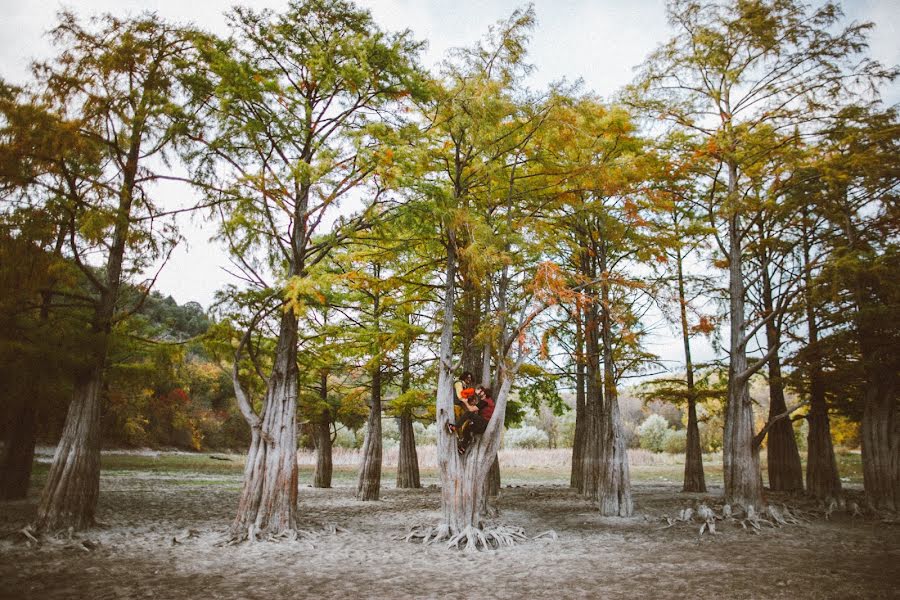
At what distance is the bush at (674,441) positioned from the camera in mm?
38031

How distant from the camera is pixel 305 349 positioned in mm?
14469

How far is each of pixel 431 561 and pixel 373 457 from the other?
8.10m

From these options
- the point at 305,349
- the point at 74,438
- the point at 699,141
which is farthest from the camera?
the point at 305,349

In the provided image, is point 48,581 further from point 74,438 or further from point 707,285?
point 707,285

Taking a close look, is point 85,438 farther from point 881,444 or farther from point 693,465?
point 693,465

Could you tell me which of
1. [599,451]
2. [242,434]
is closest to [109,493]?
[599,451]

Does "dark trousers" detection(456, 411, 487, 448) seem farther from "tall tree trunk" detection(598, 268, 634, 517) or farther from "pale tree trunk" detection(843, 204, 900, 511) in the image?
"pale tree trunk" detection(843, 204, 900, 511)

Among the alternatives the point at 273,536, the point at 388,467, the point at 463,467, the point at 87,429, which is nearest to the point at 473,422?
the point at 463,467

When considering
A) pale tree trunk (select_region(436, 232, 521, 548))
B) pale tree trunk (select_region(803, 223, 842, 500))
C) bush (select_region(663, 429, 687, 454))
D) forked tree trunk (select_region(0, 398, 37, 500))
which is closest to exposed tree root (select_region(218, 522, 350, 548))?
pale tree trunk (select_region(436, 232, 521, 548))

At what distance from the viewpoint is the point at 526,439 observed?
41.8 m

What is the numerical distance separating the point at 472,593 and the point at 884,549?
23.3ft

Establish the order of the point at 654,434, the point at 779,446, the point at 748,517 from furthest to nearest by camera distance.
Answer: the point at 654,434, the point at 779,446, the point at 748,517

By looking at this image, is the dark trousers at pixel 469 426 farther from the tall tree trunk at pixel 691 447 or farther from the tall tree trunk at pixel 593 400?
the tall tree trunk at pixel 691 447

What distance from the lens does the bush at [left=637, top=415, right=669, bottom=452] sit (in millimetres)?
40531
